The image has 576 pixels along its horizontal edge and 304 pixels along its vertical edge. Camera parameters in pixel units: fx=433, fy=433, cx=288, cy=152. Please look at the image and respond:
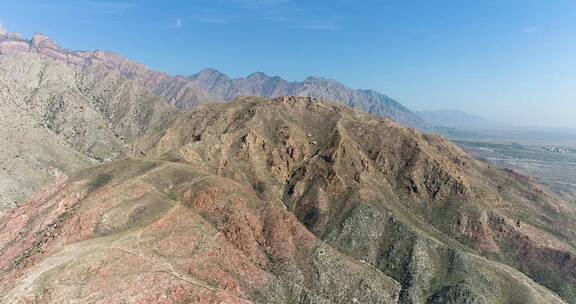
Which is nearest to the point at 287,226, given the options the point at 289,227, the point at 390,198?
the point at 289,227

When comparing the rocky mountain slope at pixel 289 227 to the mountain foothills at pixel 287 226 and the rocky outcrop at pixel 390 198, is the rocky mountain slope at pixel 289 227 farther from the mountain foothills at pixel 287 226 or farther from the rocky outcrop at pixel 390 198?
the rocky outcrop at pixel 390 198

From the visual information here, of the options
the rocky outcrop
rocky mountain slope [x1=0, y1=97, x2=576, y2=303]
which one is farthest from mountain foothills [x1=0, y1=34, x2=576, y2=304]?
the rocky outcrop

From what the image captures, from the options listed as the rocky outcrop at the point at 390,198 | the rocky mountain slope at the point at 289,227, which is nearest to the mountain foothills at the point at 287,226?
the rocky mountain slope at the point at 289,227

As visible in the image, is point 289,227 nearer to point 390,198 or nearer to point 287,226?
point 287,226

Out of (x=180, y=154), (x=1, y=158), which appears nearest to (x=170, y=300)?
(x=180, y=154)

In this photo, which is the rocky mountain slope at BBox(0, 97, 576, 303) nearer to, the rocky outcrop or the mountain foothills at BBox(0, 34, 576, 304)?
the mountain foothills at BBox(0, 34, 576, 304)

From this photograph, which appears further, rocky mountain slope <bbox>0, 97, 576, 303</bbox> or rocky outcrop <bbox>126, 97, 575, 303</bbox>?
rocky outcrop <bbox>126, 97, 575, 303</bbox>

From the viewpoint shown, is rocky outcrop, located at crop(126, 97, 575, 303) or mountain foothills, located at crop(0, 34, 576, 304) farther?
rocky outcrop, located at crop(126, 97, 575, 303)
